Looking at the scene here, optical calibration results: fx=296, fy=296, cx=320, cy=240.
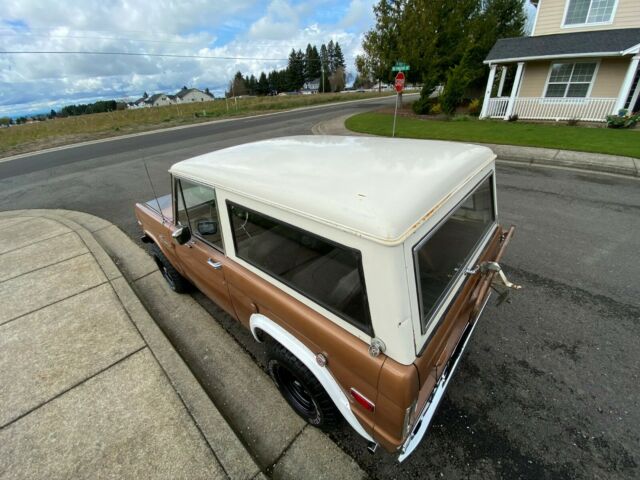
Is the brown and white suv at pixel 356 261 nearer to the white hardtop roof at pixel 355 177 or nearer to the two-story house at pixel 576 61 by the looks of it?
the white hardtop roof at pixel 355 177

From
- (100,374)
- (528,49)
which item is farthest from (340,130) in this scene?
(100,374)

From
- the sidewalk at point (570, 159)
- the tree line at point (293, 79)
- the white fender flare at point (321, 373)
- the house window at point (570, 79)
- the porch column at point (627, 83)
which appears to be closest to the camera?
the white fender flare at point (321, 373)

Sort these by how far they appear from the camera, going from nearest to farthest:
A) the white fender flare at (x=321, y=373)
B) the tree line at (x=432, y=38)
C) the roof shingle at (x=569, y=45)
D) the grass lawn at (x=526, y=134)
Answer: the white fender flare at (x=321, y=373) < the grass lawn at (x=526, y=134) < the roof shingle at (x=569, y=45) < the tree line at (x=432, y=38)

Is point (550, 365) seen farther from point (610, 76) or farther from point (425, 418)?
point (610, 76)

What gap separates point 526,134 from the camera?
10.7m

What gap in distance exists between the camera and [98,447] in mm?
2033

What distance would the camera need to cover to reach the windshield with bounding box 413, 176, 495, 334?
1572mm

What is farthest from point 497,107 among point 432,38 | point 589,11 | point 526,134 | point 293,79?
point 293,79

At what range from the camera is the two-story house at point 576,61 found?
39.0 feet

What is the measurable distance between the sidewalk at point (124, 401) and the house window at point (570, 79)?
1779 cm

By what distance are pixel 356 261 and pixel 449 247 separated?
3.31ft

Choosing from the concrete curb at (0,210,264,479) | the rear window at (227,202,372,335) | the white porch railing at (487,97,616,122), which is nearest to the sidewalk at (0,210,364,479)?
the concrete curb at (0,210,264,479)

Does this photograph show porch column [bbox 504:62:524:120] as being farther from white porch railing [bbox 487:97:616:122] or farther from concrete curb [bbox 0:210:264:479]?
concrete curb [bbox 0:210:264:479]

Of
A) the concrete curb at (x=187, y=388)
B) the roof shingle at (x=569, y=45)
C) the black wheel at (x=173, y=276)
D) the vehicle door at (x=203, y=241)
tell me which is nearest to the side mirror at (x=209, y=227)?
the vehicle door at (x=203, y=241)
